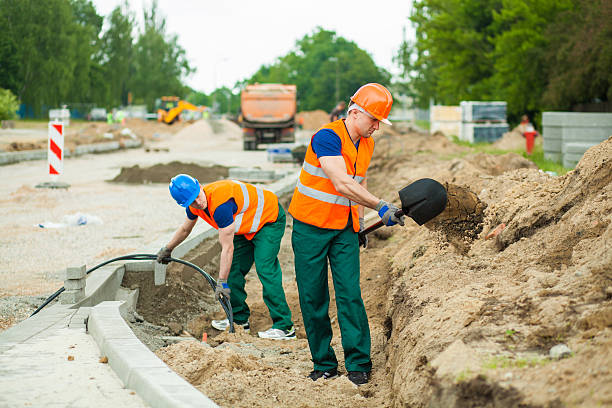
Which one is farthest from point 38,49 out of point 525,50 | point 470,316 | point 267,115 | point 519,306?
point 519,306

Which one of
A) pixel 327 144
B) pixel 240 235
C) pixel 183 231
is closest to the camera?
pixel 327 144

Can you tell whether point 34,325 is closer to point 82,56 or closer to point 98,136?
point 98,136

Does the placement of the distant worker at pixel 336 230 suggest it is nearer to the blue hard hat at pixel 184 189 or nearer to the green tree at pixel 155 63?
the blue hard hat at pixel 184 189

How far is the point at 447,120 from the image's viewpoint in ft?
110

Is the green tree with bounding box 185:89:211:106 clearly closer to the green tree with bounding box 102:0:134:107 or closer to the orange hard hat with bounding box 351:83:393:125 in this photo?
the green tree with bounding box 102:0:134:107

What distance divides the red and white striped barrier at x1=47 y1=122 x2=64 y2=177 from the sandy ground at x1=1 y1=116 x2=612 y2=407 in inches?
285

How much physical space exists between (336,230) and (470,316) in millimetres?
1155

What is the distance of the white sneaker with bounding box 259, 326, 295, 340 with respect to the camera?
241 inches

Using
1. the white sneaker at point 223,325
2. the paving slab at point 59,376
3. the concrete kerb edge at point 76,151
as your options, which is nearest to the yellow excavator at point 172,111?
the concrete kerb edge at point 76,151

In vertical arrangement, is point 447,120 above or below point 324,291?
above

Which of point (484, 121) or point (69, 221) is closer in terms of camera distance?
point (69, 221)

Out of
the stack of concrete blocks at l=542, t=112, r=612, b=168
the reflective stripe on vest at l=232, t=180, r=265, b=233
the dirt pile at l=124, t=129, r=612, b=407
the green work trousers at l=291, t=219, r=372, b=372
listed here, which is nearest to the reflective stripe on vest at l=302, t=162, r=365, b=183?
the green work trousers at l=291, t=219, r=372, b=372

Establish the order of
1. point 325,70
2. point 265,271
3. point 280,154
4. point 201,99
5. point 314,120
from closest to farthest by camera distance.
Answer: point 265,271 → point 280,154 → point 314,120 → point 325,70 → point 201,99

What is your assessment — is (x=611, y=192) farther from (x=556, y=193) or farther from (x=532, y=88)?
(x=532, y=88)
